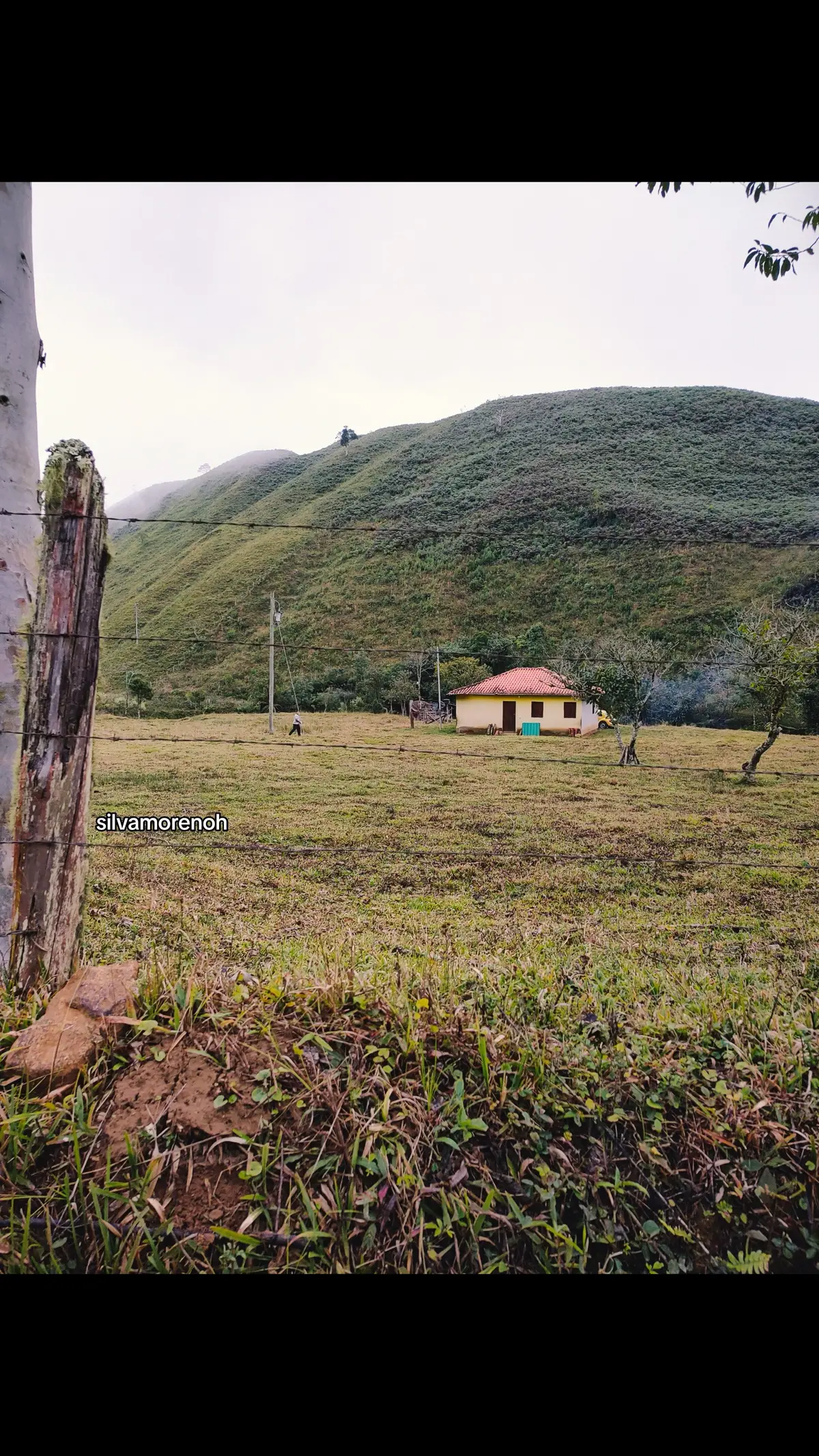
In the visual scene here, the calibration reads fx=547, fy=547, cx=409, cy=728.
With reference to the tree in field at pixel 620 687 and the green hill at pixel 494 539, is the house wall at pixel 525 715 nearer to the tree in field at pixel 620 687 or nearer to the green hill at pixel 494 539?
the tree in field at pixel 620 687

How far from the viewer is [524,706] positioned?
6.79 m

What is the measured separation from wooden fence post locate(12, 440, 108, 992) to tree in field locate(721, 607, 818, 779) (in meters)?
3.90

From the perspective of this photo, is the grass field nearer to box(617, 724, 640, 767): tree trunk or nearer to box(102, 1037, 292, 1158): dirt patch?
box(102, 1037, 292, 1158): dirt patch

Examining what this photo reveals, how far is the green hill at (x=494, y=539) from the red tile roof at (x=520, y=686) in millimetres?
1628

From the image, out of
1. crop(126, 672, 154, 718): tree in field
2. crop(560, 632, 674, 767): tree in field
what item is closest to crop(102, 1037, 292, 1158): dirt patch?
crop(126, 672, 154, 718): tree in field

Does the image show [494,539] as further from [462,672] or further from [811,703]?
[462,672]

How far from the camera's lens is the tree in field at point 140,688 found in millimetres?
4008

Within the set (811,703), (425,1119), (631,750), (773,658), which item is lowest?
(425,1119)

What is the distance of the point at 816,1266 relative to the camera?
4.43ft

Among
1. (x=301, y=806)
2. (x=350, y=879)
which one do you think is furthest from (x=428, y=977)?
(x=301, y=806)

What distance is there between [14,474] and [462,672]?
5.15 meters

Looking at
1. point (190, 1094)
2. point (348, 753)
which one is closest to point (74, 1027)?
point (190, 1094)
